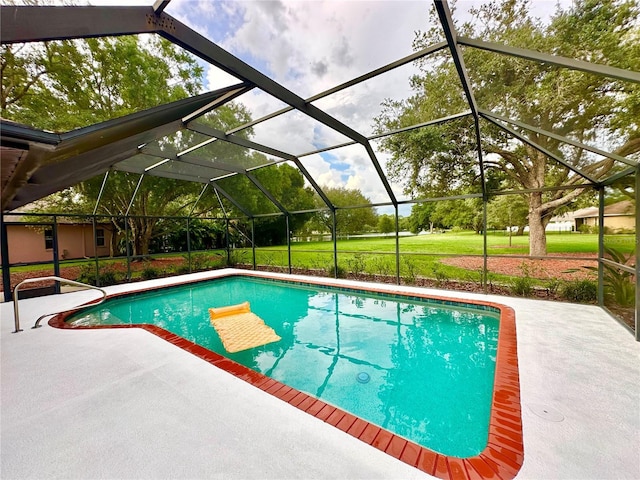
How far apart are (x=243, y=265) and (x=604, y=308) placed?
1138cm

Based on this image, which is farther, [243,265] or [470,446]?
[243,265]

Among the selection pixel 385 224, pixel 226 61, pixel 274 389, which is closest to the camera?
pixel 274 389

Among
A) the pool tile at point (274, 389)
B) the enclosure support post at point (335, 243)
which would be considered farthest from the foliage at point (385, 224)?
the pool tile at point (274, 389)

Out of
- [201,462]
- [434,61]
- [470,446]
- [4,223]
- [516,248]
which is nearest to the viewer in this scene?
[201,462]

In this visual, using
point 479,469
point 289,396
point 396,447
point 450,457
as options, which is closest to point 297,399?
point 289,396

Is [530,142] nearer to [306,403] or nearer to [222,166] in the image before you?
[306,403]

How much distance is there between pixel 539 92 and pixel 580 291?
4234 millimetres

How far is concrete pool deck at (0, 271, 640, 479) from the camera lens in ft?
5.53

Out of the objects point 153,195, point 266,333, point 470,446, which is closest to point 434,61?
point 470,446

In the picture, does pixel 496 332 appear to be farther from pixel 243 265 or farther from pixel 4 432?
pixel 243 265

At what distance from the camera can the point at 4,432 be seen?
205 cm

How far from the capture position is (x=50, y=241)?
42.6 feet

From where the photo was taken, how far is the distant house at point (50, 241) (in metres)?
12.1

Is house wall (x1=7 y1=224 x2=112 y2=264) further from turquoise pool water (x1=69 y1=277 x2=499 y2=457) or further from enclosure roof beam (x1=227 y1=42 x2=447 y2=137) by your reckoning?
enclosure roof beam (x1=227 y1=42 x2=447 y2=137)
